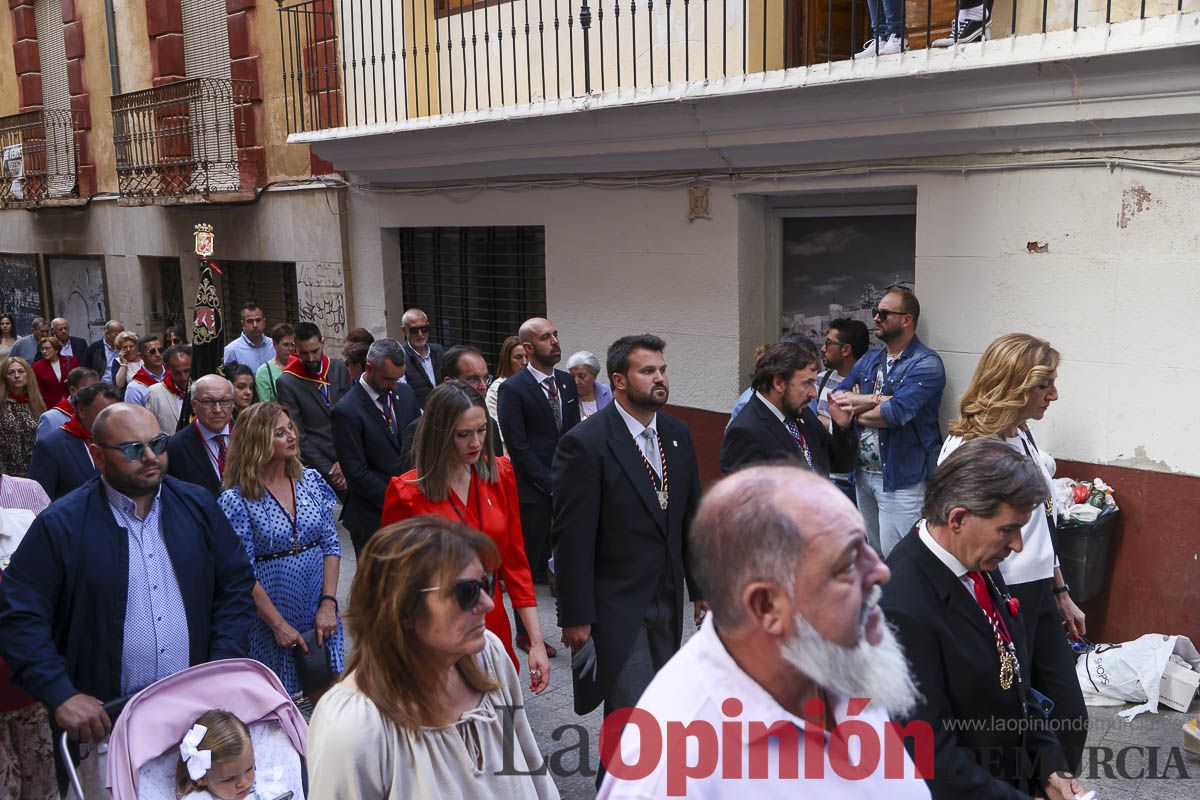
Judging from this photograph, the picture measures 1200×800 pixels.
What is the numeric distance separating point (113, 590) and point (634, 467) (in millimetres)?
1998

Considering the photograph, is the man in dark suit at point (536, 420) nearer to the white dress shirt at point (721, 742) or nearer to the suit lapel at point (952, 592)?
the suit lapel at point (952, 592)

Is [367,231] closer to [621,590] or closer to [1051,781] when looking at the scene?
[621,590]

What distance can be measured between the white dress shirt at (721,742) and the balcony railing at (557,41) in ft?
15.9

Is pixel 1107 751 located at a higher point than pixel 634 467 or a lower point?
lower

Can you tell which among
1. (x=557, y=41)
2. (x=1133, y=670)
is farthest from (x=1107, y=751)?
(x=557, y=41)

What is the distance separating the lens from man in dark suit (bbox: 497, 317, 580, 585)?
692cm

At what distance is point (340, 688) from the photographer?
2.48m

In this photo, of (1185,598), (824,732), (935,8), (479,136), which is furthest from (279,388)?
(824,732)

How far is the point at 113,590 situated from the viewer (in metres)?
3.62

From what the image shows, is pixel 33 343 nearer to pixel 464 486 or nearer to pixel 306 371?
pixel 306 371

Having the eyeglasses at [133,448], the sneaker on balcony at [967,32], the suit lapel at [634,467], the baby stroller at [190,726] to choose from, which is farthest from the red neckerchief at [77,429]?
the sneaker on balcony at [967,32]

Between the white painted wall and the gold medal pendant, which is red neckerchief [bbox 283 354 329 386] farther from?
the gold medal pendant

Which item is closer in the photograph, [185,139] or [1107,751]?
[1107,751]

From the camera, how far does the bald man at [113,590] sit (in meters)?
3.50
